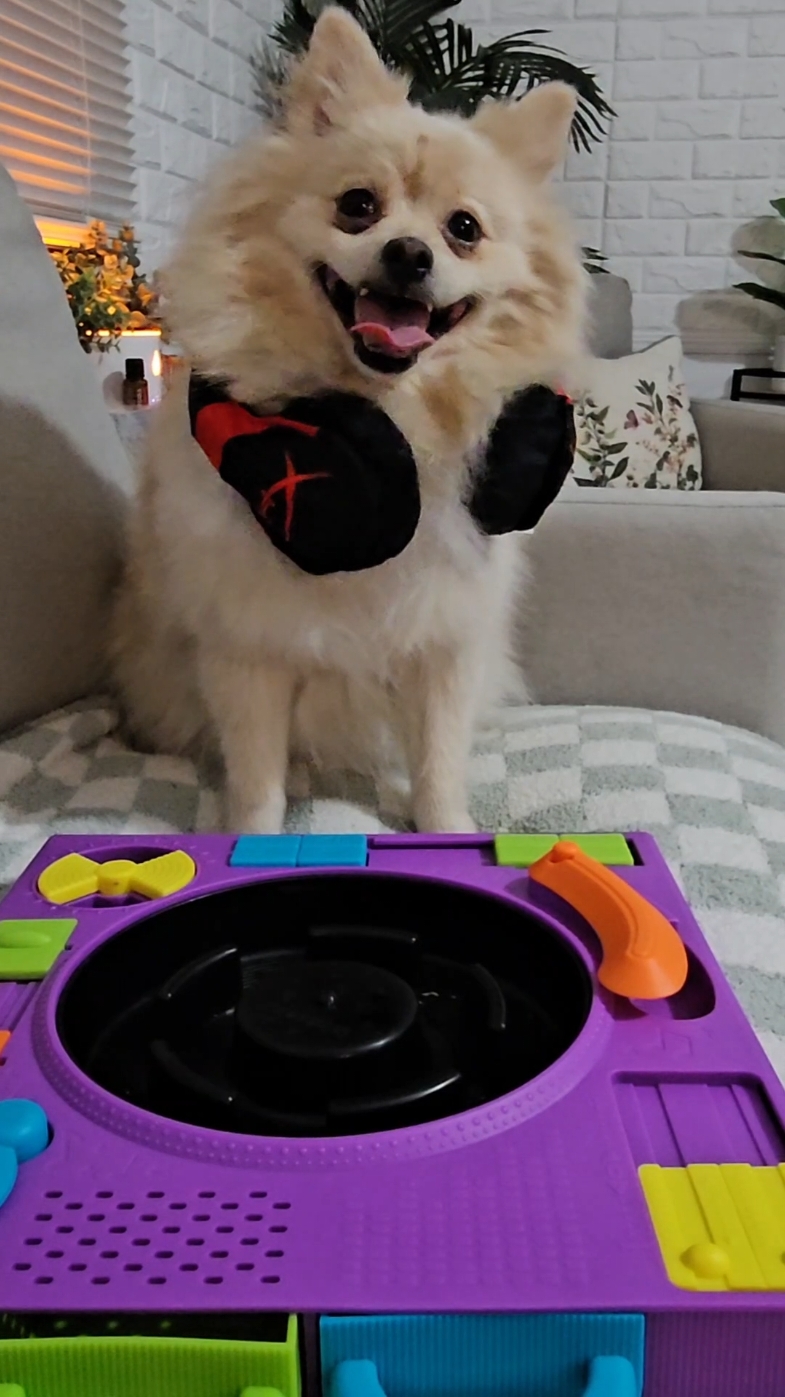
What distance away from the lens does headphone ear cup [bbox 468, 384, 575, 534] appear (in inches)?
40.7

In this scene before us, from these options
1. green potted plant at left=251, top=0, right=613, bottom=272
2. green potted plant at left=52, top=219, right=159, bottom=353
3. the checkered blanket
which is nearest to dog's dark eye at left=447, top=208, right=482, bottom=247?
the checkered blanket

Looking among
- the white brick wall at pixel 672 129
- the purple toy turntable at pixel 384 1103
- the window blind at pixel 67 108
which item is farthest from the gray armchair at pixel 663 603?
the white brick wall at pixel 672 129

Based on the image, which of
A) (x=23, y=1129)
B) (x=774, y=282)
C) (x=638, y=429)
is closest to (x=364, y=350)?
(x=23, y=1129)

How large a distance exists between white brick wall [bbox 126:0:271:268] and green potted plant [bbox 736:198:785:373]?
4.92 feet

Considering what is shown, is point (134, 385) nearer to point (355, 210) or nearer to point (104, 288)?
point (104, 288)

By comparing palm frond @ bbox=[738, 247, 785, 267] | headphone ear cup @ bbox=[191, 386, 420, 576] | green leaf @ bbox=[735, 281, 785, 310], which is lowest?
headphone ear cup @ bbox=[191, 386, 420, 576]

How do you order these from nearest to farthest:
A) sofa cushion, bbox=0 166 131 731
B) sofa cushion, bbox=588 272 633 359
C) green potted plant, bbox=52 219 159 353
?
sofa cushion, bbox=0 166 131 731 → green potted plant, bbox=52 219 159 353 → sofa cushion, bbox=588 272 633 359

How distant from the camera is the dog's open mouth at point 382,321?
967 millimetres

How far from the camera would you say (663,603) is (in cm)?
141

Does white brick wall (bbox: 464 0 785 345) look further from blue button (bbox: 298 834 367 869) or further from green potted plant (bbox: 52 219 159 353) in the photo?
blue button (bbox: 298 834 367 869)

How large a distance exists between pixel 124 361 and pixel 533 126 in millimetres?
997

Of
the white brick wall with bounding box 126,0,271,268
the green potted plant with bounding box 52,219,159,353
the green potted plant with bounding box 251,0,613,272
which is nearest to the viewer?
the green potted plant with bounding box 52,219,159,353

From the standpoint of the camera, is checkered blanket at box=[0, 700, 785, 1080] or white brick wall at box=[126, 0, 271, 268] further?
white brick wall at box=[126, 0, 271, 268]

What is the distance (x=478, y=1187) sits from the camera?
18.1 inches
